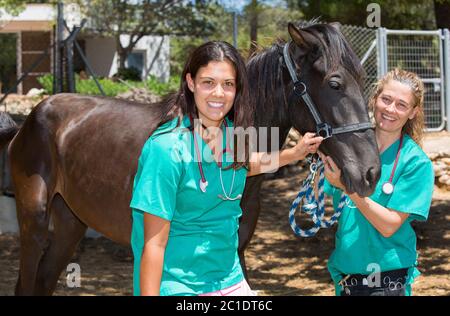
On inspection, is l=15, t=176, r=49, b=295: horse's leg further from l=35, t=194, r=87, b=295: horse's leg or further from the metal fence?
the metal fence

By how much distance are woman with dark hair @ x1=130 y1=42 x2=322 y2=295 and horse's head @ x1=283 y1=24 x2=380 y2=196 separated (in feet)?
2.10

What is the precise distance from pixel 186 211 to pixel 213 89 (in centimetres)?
43

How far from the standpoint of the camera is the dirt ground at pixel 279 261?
20.2ft

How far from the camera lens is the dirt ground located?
615 cm

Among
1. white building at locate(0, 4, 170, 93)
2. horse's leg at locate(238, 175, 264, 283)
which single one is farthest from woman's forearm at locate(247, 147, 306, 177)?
white building at locate(0, 4, 170, 93)

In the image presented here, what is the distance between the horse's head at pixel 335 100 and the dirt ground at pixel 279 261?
119 inches

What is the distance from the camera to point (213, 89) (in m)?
2.35

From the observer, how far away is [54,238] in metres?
4.86

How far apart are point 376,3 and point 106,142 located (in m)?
3.54

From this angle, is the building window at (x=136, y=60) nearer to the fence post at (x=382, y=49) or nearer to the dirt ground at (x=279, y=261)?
the fence post at (x=382, y=49)

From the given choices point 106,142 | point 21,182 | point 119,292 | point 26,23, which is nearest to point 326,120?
point 106,142

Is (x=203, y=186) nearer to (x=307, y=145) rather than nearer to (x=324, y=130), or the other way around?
(x=307, y=145)

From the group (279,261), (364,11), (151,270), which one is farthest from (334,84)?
(364,11)
